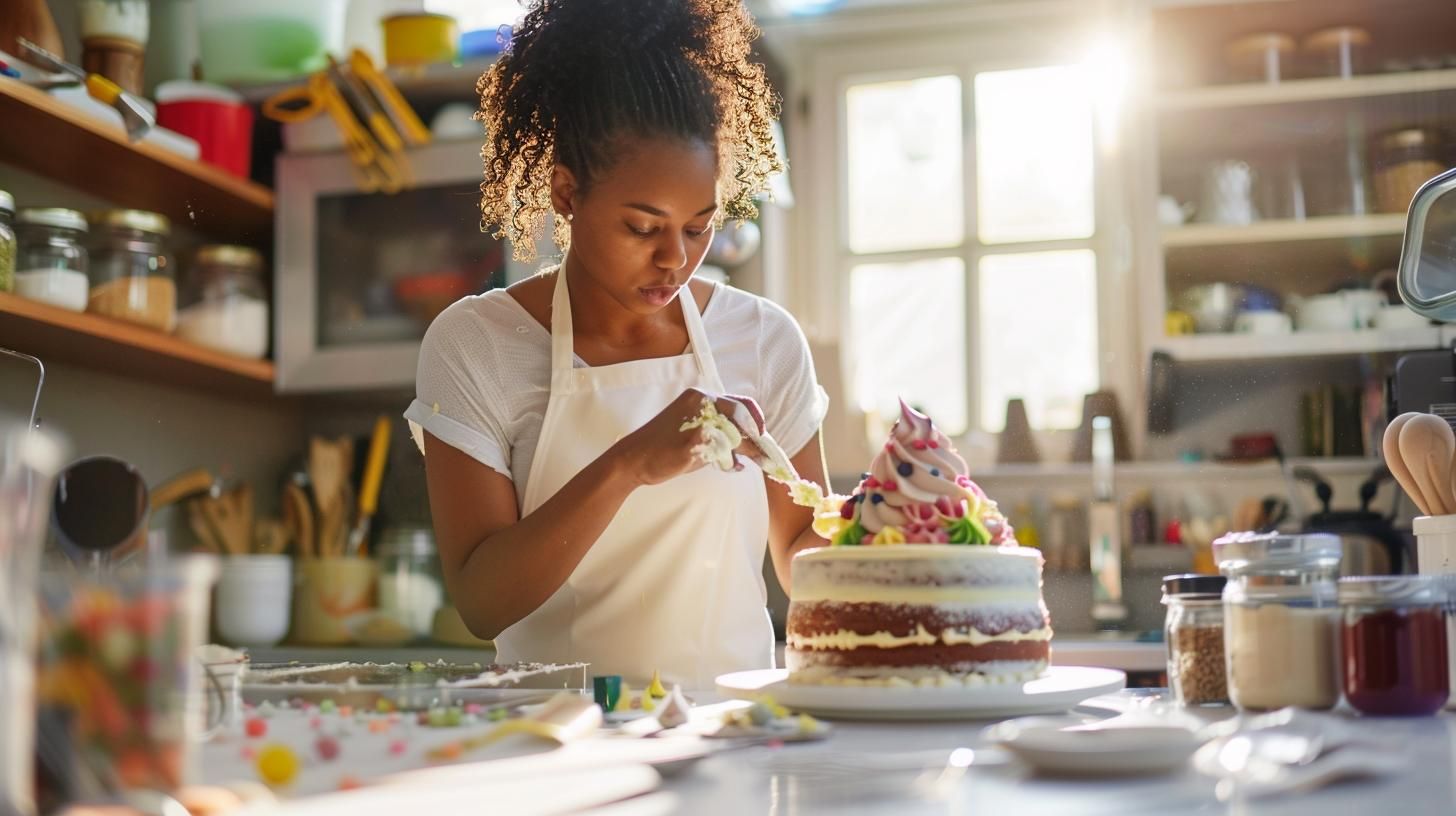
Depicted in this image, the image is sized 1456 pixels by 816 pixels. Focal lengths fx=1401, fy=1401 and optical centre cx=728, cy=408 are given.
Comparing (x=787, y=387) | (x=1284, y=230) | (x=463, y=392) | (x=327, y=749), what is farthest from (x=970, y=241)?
(x=327, y=749)

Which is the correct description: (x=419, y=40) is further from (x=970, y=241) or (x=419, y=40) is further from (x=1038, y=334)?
(x=1038, y=334)

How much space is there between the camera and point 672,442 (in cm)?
136

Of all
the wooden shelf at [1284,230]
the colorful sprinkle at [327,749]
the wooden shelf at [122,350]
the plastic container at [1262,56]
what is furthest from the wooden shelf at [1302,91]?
the colorful sprinkle at [327,749]

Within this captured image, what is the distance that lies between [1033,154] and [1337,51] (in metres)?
0.67

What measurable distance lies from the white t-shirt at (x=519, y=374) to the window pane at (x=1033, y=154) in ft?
5.27

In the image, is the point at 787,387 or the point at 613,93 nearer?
the point at 613,93

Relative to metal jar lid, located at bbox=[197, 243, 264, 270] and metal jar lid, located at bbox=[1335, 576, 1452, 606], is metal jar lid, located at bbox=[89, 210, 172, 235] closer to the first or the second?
metal jar lid, located at bbox=[197, 243, 264, 270]

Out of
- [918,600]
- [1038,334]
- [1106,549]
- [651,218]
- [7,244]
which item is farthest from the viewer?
[1038,334]

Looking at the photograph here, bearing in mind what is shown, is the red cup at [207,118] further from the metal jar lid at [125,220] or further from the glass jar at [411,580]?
the glass jar at [411,580]

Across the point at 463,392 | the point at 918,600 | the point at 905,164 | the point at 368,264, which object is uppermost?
the point at 905,164

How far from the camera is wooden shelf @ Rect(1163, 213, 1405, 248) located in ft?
9.37

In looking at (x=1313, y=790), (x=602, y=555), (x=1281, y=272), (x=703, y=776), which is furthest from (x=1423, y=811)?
(x=1281, y=272)

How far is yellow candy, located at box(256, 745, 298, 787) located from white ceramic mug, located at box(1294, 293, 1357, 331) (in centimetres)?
259

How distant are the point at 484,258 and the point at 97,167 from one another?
78cm
